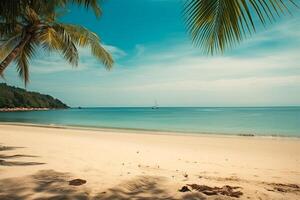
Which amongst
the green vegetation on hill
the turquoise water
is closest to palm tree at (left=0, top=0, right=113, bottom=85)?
the turquoise water

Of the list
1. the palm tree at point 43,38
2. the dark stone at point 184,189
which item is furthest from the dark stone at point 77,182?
the palm tree at point 43,38

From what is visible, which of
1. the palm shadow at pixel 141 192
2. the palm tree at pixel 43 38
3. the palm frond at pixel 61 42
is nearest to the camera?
the palm shadow at pixel 141 192

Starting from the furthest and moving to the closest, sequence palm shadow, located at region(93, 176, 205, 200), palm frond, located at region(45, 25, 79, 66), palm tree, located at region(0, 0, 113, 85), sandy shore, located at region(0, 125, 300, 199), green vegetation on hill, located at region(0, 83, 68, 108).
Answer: green vegetation on hill, located at region(0, 83, 68, 108)
palm frond, located at region(45, 25, 79, 66)
palm tree, located at region(0, 0, 113, 85)
sandy shore, located at region(0, 125, 300, 199)
palm shadow, located at region(93, 176, 205, 200)

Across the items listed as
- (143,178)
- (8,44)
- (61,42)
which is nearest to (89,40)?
(61,42)

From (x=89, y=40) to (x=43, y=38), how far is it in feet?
3.90

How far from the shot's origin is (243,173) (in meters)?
5.85

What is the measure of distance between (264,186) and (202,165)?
6.85 feet

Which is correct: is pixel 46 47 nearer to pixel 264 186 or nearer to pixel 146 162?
pixel 146 162

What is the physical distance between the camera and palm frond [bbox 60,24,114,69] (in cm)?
747

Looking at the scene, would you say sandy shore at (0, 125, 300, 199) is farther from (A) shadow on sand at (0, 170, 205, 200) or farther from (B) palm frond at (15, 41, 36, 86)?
(B) palm frond at (15, 41, 36, 86)

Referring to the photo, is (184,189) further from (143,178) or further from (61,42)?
(61,42)

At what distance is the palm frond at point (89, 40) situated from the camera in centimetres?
747

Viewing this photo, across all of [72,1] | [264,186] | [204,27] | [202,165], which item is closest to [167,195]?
[264,186]

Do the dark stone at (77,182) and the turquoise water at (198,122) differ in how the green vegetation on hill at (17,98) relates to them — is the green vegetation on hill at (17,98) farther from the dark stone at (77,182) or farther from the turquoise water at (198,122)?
the dark stone at (77,182)
